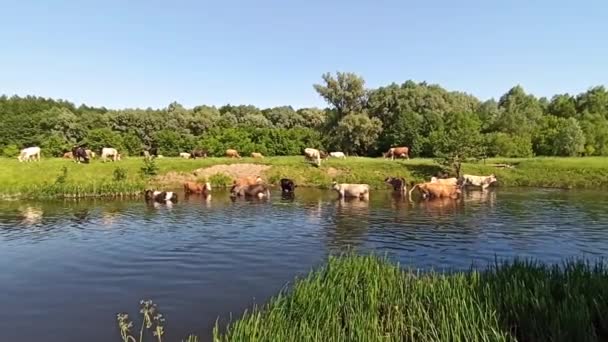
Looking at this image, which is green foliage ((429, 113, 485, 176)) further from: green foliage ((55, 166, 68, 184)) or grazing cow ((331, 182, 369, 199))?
green foliage ((55, 166, 68, 184))

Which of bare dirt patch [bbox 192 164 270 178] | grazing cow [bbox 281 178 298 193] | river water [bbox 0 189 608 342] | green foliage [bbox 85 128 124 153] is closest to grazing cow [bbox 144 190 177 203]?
river water [bbox 0 189 608 342]

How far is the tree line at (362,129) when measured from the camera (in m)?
59.6

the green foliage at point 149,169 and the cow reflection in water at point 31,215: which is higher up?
the green foliage at point 149,169

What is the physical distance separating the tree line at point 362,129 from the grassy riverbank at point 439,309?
39552 mm

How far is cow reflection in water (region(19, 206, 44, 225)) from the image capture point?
22547mm

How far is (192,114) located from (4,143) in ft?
96.6

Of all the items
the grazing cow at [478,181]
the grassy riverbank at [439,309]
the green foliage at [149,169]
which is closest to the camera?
the grassy riverbank at [439,309]

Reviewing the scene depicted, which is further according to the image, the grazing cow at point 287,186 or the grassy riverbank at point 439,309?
the grazing cow at point 287,186

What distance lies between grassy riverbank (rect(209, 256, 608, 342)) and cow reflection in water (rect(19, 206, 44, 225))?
720 inches

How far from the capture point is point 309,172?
42594 mm

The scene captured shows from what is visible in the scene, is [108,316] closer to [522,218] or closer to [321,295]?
[321,295]

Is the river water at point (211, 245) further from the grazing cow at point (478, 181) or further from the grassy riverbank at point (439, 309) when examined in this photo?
the grazing cow at point (478, 181)

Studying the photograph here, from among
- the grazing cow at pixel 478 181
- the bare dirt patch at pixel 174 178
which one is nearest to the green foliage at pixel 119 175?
the bare dirt patch at pixel 174 178

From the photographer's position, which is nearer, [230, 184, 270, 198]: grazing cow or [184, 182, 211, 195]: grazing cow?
[230, 184, 270, 198]: grazing cow
